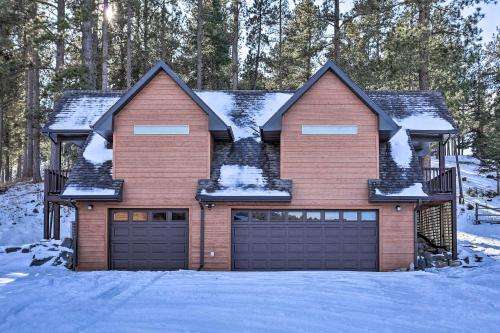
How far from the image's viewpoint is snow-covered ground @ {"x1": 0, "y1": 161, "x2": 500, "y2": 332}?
8125 mm

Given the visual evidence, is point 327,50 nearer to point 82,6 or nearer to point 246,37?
point 246,37

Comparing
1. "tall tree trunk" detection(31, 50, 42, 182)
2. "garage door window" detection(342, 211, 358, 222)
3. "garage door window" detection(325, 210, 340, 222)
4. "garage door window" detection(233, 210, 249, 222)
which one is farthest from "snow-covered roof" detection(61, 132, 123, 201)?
"tall tree trunk" detection(31, 50, 42, 182)

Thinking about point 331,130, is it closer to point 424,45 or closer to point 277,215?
point 277,215

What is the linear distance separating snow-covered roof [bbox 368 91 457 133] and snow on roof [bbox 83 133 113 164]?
10495 millimetres

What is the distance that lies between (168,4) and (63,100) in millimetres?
15451

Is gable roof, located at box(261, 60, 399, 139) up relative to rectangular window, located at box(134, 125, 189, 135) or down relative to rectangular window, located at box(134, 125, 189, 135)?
up

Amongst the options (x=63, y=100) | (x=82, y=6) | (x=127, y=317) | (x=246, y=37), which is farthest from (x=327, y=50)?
(x=127, y=317)

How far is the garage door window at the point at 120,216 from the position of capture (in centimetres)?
1697

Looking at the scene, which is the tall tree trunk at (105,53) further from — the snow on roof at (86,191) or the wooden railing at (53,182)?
the snow on roof at (86,191)

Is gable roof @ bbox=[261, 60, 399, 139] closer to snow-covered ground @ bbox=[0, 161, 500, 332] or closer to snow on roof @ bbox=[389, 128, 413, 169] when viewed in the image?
snow on roof @ bbox=[389, 128, 413, 169]

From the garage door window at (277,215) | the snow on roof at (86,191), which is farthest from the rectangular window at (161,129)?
the garage door window at (277,215)

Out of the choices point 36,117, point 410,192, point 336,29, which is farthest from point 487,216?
point 36,117

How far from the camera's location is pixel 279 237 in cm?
1673

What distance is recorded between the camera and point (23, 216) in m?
24.8
